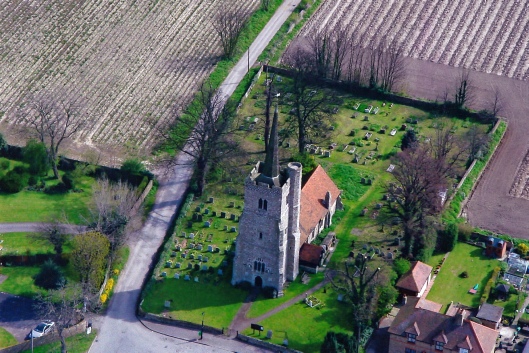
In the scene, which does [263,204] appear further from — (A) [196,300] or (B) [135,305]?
(B) [135,305]

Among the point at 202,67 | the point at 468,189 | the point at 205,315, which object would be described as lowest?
the point at 205,315

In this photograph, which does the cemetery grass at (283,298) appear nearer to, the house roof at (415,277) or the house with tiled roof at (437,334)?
the house roof at (415,277)

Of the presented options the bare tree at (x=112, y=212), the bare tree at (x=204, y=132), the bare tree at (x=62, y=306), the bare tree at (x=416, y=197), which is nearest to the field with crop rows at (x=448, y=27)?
the bare tree at (x=204, y=132)

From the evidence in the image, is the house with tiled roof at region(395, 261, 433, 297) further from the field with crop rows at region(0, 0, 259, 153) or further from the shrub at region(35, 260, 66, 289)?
the field with crop rows at region(0, 0, 259, 153)

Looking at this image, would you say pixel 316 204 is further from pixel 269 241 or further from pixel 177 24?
pixel 177 24

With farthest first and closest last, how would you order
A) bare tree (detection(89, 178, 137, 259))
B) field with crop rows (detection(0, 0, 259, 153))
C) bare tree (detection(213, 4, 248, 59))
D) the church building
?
bare tree (detection(213, 4, 248, 59)) → field with crop rows (detection(0, 0, 259, 153)) → bare tree (detection(89, 178, 137, 259)) → the church building

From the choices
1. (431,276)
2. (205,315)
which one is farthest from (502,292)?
(205,315)

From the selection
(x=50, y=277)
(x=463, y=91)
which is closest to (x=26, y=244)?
(x=50, y=277)

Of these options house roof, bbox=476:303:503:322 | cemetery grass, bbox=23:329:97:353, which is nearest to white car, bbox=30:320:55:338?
cemetery grass, bbox=23:329:97:353
